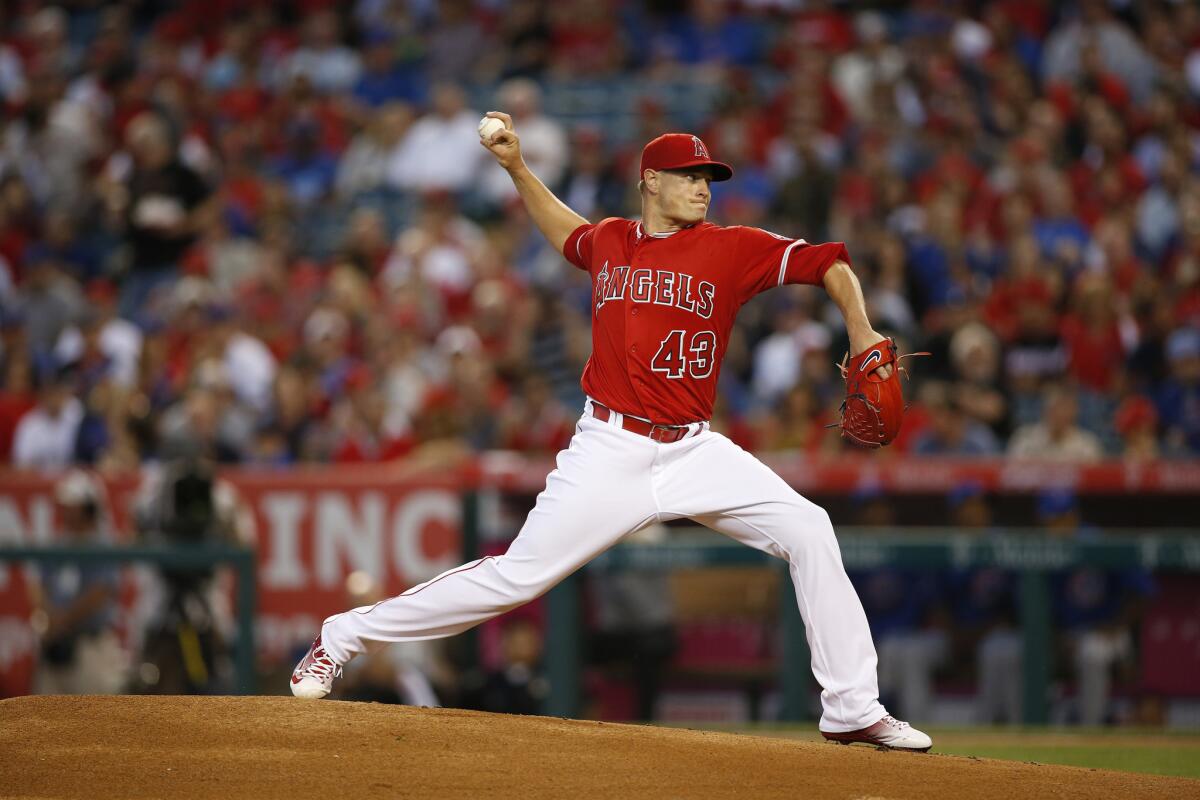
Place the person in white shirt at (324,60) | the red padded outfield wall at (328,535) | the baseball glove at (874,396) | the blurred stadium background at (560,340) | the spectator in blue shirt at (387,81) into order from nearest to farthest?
the baseball glove at (874,396)
the blurred stadium background at (560,340)
the red padded outfield wall at (328,535)
the spectator in blue shirt at (387,81)
the person in white shirt at (324,60)

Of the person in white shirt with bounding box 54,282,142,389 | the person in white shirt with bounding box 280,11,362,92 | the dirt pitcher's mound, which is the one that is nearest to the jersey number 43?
the dirt pitcher's mound

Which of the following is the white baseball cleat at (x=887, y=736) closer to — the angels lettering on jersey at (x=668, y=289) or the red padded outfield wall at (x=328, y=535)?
the angels lettering on jersey at (x=668, y=289)

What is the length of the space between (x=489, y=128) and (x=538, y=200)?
0.32 metres

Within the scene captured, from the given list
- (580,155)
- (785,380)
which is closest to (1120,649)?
(785,380)

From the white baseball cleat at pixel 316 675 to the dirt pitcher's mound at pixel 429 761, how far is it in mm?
56

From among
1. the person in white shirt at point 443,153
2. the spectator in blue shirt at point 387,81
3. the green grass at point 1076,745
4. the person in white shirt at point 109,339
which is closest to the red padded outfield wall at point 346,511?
the green grass at point 1076,745

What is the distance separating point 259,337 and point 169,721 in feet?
24.4

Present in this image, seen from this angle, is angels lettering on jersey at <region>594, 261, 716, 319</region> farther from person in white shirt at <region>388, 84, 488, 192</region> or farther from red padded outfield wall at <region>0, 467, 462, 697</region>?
person in white shirt at <region>388, 84, 488, 192</region>

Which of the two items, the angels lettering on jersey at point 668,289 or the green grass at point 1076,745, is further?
the green grass at point 1076,745

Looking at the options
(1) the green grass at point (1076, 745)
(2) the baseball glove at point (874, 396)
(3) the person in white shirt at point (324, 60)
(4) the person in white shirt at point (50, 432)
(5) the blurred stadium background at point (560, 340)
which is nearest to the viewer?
(2) the baseball glove at point (874, 396)

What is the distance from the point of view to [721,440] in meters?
5.21

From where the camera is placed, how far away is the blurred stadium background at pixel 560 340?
8.76 m

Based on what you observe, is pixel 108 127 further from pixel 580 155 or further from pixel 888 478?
pixel 888 478

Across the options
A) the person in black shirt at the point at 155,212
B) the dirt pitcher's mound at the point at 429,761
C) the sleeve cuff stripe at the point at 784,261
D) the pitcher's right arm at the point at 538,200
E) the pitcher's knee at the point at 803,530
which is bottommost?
the dirt pitcher's mound at the point at 429,761
